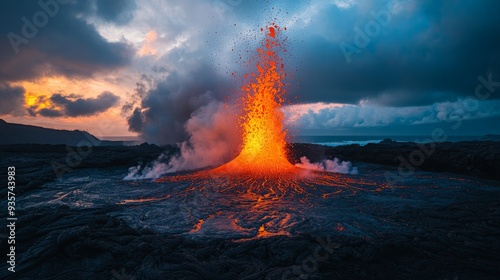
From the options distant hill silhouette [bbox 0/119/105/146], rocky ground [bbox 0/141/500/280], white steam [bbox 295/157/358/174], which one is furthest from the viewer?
distant hill silhouette [bbox 0/119/105/146]

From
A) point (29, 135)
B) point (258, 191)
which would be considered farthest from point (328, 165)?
point (29, 135)

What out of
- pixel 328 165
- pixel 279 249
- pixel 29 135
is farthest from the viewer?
pixel 29 135

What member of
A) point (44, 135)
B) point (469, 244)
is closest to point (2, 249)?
point (469, 244)

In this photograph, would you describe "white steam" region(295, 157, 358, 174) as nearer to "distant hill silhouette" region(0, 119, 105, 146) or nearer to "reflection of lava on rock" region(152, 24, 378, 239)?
"reflection of lava on rock" region(152, 24, 378, 239)

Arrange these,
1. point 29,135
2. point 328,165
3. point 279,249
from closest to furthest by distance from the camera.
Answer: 1. point 279,249
2. point 328,165
3. point 29,135

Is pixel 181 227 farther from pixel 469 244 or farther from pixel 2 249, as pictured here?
pixel 469 244

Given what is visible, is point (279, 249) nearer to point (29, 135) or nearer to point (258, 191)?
point (258, 191)

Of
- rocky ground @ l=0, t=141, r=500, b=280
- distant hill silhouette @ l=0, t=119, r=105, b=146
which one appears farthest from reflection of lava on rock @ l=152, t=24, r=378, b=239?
distant hill silhouette @ l=0, t=119, r=105, b=146

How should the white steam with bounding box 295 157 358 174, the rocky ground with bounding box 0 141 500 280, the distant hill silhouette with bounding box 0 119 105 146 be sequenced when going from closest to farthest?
the rocky ground with bounding box 0 141 500 280
the white steam with bounding box 295 157 358 174
the distant hill silhouette with bounding box 0 119 105 146

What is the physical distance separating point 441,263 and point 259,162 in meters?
19.3

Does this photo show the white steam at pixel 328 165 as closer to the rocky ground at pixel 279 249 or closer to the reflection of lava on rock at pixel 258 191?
the reflection of lava on rock at pixel 258 191

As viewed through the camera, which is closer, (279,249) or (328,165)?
(279,249)

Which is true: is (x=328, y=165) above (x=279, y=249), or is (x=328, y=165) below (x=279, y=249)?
above

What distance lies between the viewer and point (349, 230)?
34.0 ft
